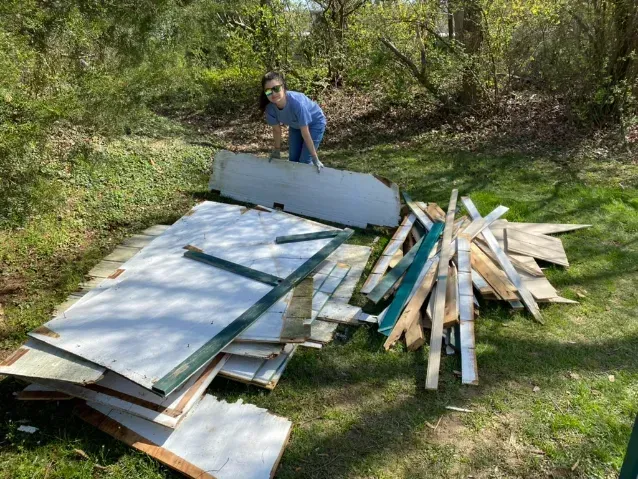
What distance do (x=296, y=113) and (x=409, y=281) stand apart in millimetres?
2356

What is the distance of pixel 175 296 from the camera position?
3705 millimetres

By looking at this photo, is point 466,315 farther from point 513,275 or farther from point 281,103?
point 281,103

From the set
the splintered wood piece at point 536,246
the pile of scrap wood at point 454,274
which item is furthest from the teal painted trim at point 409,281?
the splintered wood piece at point 536,246

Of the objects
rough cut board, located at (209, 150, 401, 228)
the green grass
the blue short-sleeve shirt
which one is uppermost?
the blue short-sleeve shirt

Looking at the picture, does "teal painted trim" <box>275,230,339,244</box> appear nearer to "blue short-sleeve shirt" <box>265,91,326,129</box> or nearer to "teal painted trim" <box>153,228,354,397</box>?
"teal painted trim" <box>153,228,354,397</box>

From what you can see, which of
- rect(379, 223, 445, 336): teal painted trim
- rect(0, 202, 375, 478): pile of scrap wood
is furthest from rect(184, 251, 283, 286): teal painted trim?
rect(379, 223, 445, 336): teal painted trim

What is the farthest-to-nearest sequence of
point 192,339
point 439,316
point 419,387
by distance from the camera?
point 439,316 → point 419,387 → point 192,339

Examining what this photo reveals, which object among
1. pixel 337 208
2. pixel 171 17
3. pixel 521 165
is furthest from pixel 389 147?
pixel 171 17

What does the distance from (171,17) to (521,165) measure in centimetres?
659

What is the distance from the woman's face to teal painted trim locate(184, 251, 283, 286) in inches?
75.0

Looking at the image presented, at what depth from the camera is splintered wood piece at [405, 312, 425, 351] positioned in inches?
145

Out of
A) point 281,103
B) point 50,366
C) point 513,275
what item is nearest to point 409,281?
point 513,275

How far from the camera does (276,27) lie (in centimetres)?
894

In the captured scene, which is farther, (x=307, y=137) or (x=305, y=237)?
(x=307, y=137)
